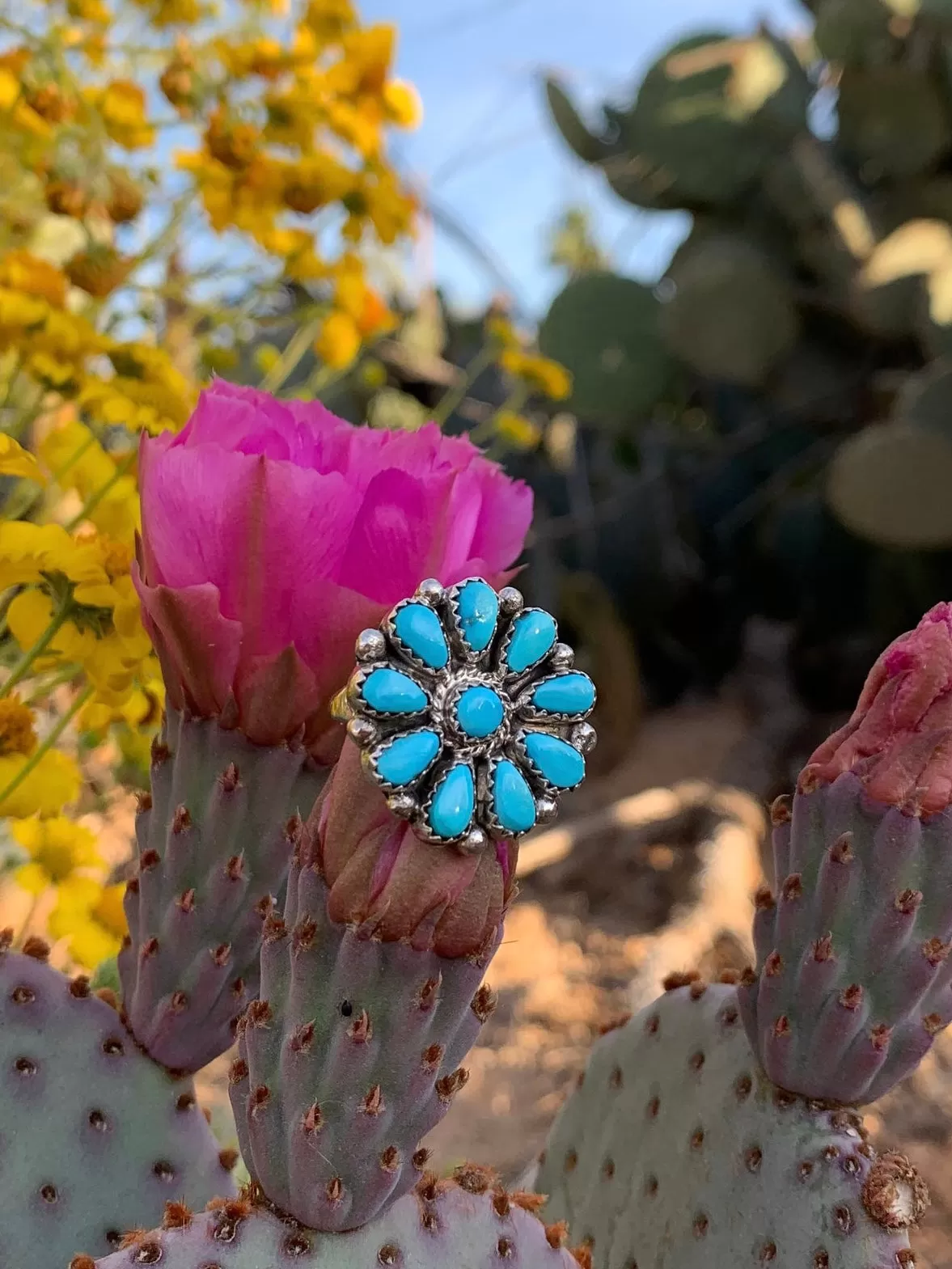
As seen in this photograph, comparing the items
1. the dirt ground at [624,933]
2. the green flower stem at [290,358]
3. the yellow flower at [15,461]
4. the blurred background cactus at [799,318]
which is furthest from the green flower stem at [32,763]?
the blurred background cactus at [799,318]

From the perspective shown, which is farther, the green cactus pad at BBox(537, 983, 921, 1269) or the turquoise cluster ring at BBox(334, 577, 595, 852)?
the green cactus pad at BBox(537, 983, 921, 1269)

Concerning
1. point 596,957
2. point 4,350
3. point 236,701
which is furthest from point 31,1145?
point 596,957

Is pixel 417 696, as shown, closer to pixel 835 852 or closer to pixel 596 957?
pixel 835 852

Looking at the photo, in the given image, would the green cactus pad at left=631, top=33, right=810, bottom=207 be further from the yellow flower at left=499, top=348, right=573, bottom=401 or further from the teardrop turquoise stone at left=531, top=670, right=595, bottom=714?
the teardrop turquoise stone at left=531, top=670, right=595, bottom=714

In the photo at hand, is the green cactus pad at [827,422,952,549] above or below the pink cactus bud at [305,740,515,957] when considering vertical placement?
below

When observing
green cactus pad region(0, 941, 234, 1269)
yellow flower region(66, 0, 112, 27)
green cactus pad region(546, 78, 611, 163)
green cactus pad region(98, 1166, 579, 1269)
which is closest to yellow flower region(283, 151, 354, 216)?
yellow flower region(66, 0, 112, 27)

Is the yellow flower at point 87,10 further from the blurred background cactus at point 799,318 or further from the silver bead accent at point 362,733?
the blurred background cactus at point 799,318
